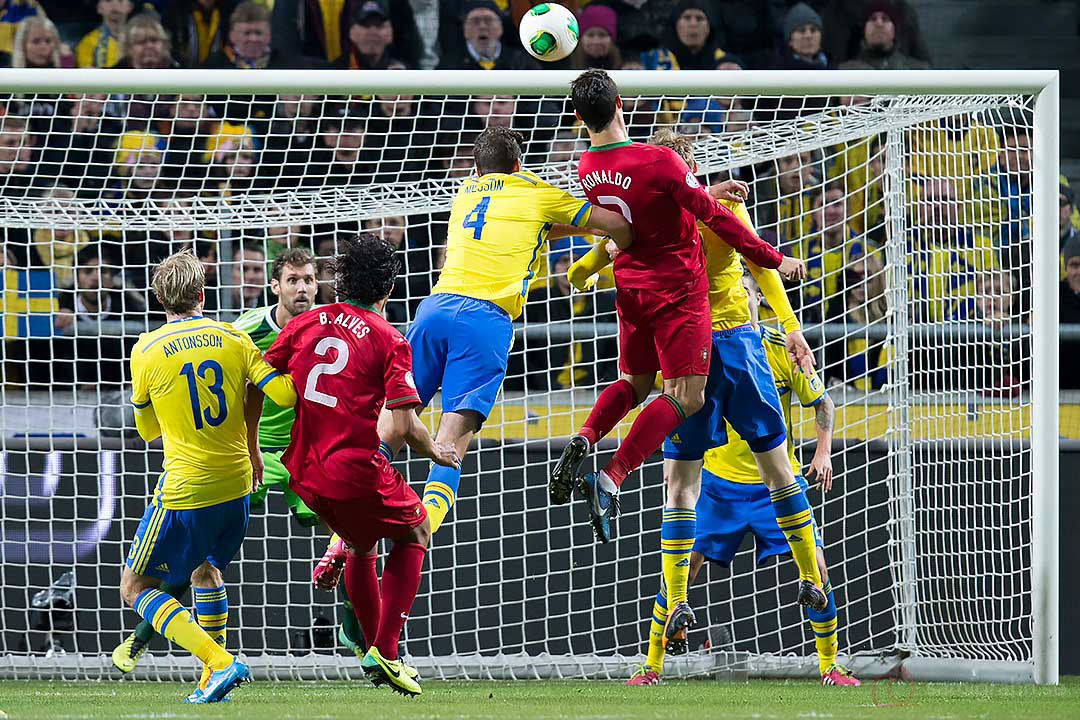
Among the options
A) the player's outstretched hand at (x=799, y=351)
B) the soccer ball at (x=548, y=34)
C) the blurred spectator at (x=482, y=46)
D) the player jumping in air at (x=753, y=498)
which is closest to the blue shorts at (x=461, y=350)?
the soccer ball at (x=548, y=34)

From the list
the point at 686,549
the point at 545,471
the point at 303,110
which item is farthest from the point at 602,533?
the point at 303,110

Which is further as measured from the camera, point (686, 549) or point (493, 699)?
point (686, 549)

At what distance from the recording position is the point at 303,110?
9.73 metres

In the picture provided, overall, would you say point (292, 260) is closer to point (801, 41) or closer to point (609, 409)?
point (609, 409)

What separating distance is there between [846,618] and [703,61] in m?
4.67

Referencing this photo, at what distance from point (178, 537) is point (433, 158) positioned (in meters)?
3.09

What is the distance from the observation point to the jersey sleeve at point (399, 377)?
4535mm

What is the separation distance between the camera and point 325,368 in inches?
180

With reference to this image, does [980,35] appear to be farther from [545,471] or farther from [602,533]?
[602,533]

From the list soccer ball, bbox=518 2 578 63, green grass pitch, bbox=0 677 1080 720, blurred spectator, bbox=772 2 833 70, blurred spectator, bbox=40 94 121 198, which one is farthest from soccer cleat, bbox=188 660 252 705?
blurred spectator, bbox=772 2 833 70

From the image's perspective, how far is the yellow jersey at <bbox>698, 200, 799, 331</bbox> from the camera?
18.3ft

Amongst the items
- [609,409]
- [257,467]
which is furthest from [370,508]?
[609,409]

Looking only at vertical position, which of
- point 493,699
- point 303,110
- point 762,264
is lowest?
point 493,699

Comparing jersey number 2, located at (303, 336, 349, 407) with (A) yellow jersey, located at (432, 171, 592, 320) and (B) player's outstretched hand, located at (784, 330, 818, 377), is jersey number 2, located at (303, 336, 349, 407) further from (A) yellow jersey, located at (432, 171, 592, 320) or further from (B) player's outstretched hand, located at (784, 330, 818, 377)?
(B) player's outstretched hand, located at (784, 330, 818, 377)
